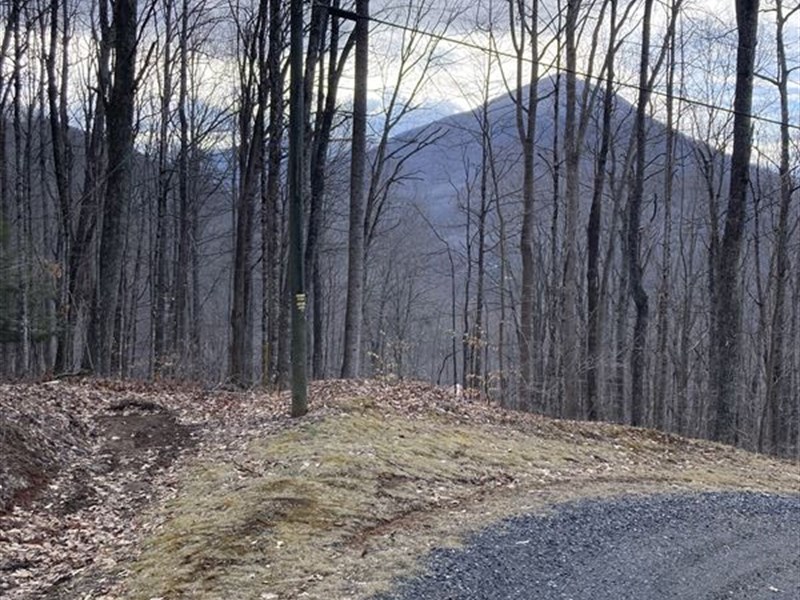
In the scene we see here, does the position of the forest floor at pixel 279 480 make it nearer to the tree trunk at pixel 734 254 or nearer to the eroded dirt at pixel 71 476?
the eroded dirt at pixel 71 476

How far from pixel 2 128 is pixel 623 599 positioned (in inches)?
824

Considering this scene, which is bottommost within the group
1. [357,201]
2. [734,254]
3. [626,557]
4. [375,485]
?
[626,557]

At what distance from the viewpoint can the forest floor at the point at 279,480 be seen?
5.38 metres

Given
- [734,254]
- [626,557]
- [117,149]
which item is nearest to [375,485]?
[626,557]

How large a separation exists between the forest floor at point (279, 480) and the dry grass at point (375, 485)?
2 cm

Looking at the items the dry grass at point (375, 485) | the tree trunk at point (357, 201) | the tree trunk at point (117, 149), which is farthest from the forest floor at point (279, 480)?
the tree trunk at point (117, 149)

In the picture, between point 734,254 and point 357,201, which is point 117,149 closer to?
point 357,201

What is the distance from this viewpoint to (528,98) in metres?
19.9

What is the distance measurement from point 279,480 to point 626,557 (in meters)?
3.15

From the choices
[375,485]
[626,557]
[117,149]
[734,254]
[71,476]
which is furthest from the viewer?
[117,149]

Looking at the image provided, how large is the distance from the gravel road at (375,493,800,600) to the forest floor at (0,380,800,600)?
12.4 inches

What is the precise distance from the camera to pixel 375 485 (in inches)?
289

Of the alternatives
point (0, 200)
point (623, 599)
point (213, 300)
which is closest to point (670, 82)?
point (0, 200)

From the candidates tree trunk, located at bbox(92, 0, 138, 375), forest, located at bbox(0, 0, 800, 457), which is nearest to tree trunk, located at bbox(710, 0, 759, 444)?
forest, located at bbox(0, 0, 800, 457)
